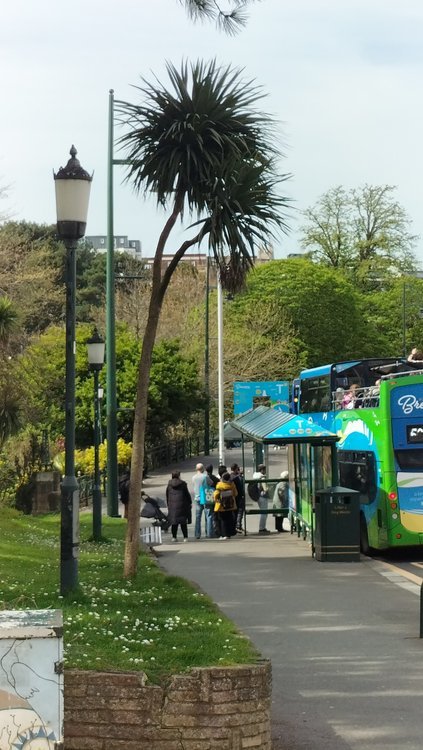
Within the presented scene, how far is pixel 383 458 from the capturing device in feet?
74.9

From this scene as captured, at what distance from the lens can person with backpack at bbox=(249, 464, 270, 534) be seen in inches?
1190

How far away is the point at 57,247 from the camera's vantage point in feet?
246

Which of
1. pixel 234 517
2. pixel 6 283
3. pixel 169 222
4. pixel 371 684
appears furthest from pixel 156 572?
pixel 6 283

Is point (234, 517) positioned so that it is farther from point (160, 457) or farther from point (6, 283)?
point (160, 457)

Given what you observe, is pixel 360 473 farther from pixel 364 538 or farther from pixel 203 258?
pixel 203 258

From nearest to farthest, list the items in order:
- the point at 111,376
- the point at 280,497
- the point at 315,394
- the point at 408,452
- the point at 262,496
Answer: the point at 408,452, the point at 315,394, the point at 280,497, the point at 111,376, the point at 262,496

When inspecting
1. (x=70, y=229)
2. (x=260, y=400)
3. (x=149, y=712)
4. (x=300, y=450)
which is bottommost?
(x=149, y=712)

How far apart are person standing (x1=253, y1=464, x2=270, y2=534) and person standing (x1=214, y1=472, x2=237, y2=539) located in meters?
1.55

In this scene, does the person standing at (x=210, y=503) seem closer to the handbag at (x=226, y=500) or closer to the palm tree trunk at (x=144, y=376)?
the handbag at (x=226, y=500)

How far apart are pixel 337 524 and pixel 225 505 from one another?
6792mm

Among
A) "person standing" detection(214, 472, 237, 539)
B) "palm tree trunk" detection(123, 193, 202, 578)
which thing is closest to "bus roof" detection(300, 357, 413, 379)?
"person standing" detection(214, 472, 237, 539)

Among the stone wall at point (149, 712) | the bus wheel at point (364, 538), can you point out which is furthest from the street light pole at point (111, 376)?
the stone wall at point (149, 712)

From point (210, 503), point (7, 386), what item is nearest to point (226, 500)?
point (210, 503)

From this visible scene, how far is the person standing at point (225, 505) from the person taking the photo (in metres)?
27.2
